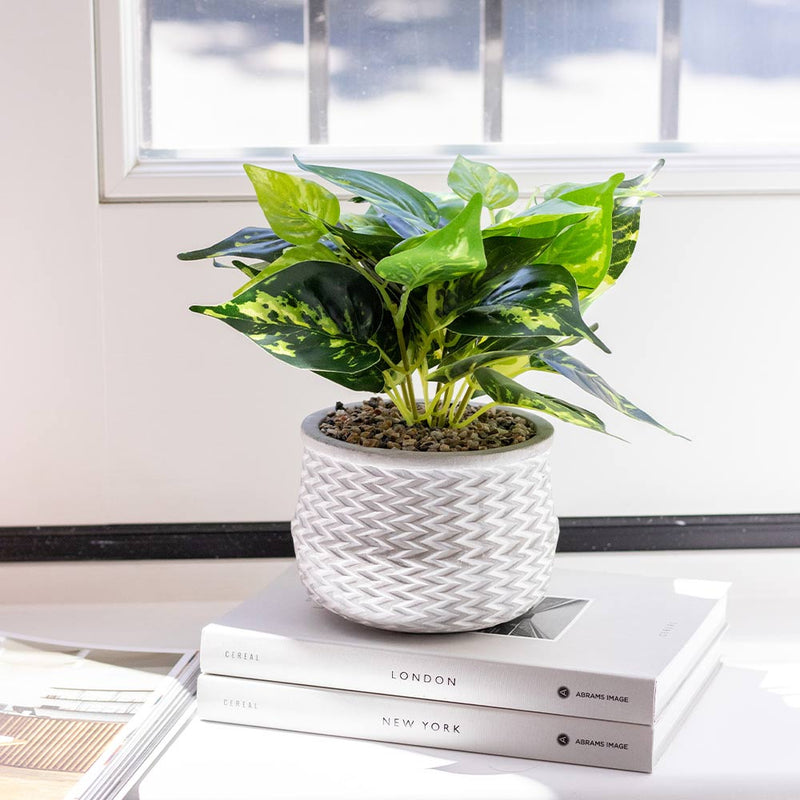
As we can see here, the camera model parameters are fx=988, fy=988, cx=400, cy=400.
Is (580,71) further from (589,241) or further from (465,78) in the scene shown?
(589,241)

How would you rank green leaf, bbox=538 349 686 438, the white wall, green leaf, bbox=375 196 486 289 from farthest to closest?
the white wall, green leaf, bbox=538 349 686 438, green leaf, bbox=375 196 486 289

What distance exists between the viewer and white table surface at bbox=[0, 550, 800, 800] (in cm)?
67

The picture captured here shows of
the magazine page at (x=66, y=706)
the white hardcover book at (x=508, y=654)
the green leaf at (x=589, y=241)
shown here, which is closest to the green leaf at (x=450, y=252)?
the green leaf at (x=589, y=241)

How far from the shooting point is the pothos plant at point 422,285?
63 centimetres

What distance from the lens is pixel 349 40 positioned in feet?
3.59

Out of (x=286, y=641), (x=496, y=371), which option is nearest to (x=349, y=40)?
(x=496, y=371)

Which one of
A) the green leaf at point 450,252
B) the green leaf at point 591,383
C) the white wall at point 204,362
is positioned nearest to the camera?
the green leaf at point 450,252

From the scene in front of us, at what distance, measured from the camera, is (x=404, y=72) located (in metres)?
1.10

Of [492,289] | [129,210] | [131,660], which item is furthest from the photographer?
[129,210]

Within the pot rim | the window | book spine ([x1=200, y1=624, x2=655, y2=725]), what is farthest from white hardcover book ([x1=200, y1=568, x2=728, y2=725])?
the window

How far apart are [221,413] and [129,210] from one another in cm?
23

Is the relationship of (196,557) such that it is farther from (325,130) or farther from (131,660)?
(325,130)

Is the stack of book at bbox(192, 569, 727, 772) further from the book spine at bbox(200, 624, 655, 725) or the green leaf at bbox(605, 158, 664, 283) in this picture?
the green leaf at bbox(605, 158, 664, 283)

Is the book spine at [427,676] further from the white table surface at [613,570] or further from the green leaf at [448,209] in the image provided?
the green leaf at [448,209]
